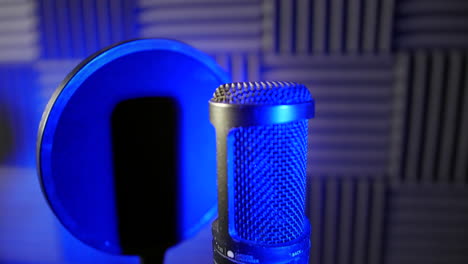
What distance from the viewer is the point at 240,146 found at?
51 centimetres

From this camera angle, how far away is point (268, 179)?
1.72 ft

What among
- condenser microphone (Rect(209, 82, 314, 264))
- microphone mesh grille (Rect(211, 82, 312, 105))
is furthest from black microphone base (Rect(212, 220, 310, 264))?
microphone mesh grille (Rect(211, 82, 312, 105))

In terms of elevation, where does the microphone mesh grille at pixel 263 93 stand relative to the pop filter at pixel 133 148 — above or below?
above

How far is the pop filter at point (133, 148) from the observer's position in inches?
24.3

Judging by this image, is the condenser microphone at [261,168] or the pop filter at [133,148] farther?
the pop filter at [133,148]

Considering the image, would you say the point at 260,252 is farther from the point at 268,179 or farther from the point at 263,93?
the point at 263,93

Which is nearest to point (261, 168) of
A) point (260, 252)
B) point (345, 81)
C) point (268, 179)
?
point (268, 179)

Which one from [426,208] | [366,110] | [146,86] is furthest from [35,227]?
[426,208]

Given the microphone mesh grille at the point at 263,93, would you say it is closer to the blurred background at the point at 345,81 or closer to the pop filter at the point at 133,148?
the pop filter at the point at 133,148

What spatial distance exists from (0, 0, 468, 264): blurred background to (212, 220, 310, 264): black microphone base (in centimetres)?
48

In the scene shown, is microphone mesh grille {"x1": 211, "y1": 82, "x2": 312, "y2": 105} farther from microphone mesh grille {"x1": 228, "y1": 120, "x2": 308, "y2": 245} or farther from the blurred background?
the blurred background

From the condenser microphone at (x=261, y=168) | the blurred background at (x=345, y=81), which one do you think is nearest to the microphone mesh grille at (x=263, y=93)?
the condenser microphone at (x=261, y=168)

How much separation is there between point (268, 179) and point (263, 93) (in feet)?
0.45

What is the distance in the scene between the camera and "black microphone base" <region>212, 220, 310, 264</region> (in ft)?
1.72
